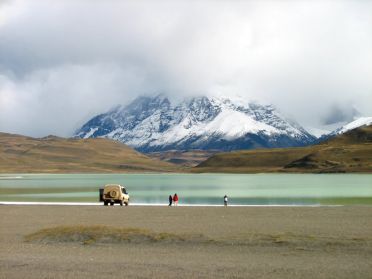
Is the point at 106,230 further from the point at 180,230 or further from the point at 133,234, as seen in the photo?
the point at 180,230

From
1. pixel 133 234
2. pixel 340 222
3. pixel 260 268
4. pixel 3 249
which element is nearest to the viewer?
pixel 260 268

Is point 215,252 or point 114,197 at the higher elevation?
point 114,197

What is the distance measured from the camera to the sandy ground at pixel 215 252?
70.9 feet

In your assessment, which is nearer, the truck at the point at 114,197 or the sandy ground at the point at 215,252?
the sandy ground at the point at 215,252

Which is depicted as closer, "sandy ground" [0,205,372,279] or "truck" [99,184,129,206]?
"sandy ground" [0,205,372,279]

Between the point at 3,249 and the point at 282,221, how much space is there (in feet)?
65.3

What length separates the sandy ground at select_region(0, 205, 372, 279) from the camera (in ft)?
70.9

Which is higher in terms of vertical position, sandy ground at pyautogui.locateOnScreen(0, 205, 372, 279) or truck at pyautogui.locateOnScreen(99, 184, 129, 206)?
truck at pyautogui.locateOnScreen(99, 184, 129, 206)

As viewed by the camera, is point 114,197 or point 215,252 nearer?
point 215,252

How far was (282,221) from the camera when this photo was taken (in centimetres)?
4138

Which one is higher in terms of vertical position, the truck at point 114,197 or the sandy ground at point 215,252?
the truck at point 114,197

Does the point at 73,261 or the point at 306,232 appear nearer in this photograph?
the point at 73,261

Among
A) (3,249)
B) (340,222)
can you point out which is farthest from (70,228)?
(340,222)

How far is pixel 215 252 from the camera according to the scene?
26641 millimetres
